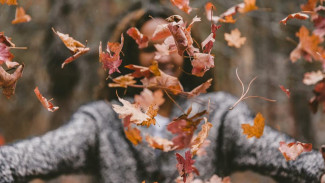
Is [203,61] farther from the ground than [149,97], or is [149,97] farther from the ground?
[203,61]

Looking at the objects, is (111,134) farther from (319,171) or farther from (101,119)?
(319,171)

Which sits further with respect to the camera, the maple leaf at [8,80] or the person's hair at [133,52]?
the person's hair at [133,52]

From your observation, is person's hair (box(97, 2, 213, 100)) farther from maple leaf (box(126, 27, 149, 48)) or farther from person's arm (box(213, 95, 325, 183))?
maple leaf (box(126, 27, 149, 48))

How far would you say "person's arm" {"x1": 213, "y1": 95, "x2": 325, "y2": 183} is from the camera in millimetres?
803

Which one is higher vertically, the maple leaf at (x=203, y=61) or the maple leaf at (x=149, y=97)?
the maple leaf at (x=203, y=61)

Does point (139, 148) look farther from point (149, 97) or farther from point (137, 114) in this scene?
point (137, 114)

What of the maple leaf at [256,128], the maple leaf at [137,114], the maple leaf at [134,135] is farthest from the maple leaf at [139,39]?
the maple leaf at [134,135]

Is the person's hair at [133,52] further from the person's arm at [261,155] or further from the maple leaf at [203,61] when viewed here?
the maple leaf at [203,61]

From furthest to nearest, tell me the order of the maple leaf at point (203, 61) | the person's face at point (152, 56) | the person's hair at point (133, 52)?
1. the person's hair at point (133, 52)
2. the person's face at point (152, 56)
3. the maple leaf at point (203, 61)

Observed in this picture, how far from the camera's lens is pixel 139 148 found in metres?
1.21

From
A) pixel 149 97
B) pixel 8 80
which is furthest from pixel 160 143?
pixel 8 80

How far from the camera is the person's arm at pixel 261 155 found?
2.63 ft

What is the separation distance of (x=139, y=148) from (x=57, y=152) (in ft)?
0.99

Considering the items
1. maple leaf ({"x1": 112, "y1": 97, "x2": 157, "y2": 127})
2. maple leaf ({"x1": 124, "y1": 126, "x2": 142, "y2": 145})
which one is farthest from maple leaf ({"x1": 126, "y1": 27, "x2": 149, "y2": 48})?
maple leaf ({"x1": 124, "y1": 126, "x2": 142, "y2": 145})
